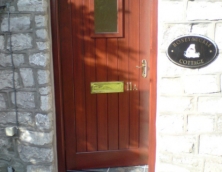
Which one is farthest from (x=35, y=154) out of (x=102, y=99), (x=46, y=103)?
(x=102, y=99)

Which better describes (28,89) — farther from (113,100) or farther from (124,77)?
(124,77)

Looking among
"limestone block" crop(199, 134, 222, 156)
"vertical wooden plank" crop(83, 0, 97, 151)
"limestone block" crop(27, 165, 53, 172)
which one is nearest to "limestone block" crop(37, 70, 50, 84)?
"vertical wooden plank" crop(83, 0, 97, 151)

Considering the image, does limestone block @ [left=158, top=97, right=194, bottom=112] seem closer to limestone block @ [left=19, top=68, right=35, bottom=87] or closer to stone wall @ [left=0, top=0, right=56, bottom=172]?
stone wall @ [left=0, top=0, right=56, bottom=172]

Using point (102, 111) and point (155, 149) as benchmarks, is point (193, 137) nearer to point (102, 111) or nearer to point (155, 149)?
point (155, 149)

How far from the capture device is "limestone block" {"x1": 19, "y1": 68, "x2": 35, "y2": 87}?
10.4 ft

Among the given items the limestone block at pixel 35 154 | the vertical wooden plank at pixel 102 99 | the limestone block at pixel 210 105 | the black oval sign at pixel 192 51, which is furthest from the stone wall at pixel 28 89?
the limestone block at pixel 210 105

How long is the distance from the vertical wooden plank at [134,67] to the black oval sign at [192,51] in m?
0.54

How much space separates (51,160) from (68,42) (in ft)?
4.26

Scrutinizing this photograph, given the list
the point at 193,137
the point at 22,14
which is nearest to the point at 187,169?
the point at 193,137

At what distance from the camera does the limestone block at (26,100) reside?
3217mm

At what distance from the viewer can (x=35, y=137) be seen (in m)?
3.29

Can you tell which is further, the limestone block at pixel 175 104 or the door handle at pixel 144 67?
the door handle at pixel 144 67

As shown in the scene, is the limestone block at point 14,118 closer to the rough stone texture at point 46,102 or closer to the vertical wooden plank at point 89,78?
the rough stone texture at point 46,102

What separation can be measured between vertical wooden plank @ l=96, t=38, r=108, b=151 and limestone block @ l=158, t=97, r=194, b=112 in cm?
73
